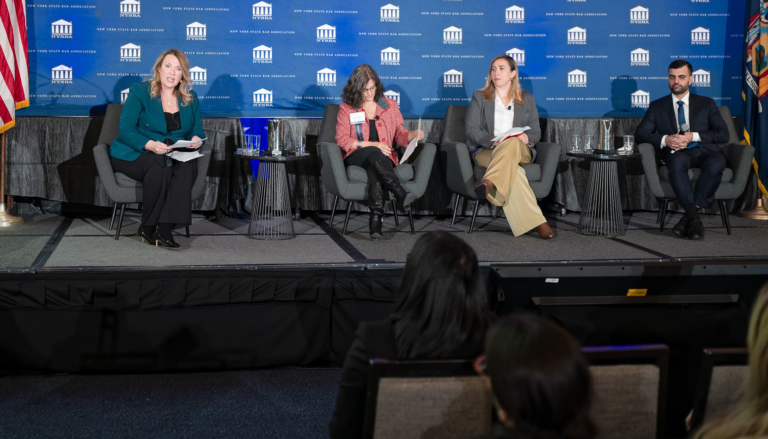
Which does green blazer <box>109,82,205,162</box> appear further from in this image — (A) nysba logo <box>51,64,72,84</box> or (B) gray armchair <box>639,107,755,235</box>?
(B) gray armchair <box>639,107,755,235</box>

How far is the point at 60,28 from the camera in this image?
5449 mm

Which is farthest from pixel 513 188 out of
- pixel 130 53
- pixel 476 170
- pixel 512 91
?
pixel 130 53

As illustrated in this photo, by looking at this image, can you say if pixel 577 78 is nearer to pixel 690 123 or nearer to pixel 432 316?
pixel 690 123

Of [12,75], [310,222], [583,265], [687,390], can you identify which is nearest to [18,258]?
[12,75]

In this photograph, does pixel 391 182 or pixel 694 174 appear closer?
pixel 391 182

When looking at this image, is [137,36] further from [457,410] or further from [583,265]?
[457,410]

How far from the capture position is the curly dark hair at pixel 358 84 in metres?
4.89

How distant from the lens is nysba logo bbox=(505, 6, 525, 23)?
5.89 metres

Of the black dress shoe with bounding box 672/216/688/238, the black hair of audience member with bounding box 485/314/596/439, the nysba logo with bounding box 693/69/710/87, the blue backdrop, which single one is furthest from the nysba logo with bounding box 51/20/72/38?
the black hair of audience member with bounding box 485/314/596/439

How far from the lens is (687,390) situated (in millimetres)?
2100

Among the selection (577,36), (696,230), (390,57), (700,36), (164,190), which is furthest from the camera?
(700,36)

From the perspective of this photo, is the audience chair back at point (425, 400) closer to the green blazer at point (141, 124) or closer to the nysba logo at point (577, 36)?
the green blazer at point (141, 124)

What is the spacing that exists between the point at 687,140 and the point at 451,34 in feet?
6.76

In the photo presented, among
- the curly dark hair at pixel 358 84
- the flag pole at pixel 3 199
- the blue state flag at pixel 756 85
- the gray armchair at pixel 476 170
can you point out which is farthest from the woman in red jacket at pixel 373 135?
the blue state flag at pixel 756 85
